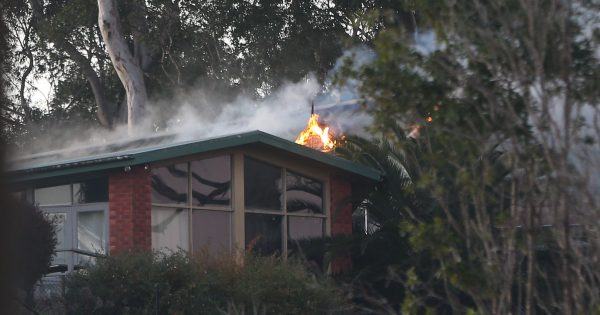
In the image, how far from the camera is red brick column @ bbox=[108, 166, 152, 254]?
16.7m

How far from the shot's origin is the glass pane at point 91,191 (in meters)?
17.6

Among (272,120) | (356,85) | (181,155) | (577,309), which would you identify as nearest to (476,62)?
(356,85)

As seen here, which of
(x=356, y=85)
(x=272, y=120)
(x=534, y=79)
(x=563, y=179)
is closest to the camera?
(x=563, y=179)

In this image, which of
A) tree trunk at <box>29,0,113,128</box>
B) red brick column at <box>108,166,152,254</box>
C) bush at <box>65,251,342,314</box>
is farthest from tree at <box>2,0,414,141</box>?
bush at <box>65,251,342,314</box>

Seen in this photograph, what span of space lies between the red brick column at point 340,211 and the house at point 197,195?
0.09 feet

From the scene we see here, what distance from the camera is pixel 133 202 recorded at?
16.7 metres

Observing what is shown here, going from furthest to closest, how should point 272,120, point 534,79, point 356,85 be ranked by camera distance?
point 272,120 < point 356,85 < point 534,79

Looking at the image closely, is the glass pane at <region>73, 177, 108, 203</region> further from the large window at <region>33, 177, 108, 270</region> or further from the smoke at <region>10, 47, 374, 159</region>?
the smoke at <region>10, 47, 374, 159</region>

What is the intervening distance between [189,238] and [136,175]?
5.67ft

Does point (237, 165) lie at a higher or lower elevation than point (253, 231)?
higher

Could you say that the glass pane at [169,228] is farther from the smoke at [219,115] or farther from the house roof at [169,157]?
the smoke at [219,115]

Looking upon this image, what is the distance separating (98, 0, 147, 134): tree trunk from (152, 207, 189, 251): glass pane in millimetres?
14900

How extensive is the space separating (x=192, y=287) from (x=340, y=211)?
6.75m

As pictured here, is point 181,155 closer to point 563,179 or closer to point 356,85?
point 356,85
